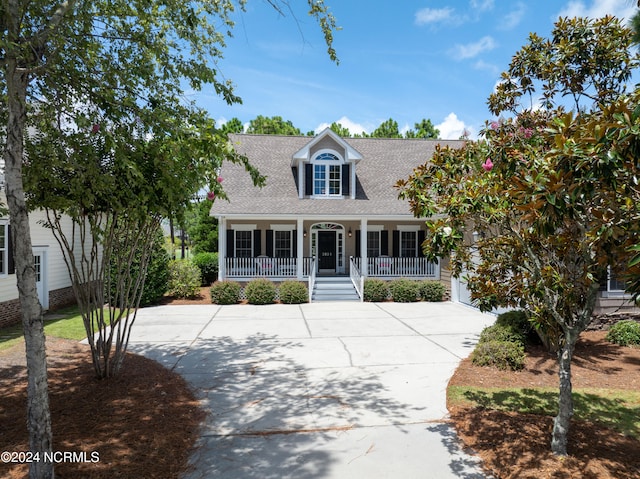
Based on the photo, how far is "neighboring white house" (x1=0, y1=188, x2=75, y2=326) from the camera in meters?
11.0

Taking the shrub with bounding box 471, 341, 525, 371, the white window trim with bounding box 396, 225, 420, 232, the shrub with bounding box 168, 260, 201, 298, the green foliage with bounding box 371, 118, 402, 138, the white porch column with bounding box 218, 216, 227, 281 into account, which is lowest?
the shrub with bounding box 471, 341, 525, 371

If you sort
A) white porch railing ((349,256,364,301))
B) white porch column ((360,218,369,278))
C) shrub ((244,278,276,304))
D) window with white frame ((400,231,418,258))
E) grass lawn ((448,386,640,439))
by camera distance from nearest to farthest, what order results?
grass lawn ((448,386,640,439)) < shrub ((244,278,276,304)) < white porch railing ((349,256,364,301)) < white porch column ((360,218,369,278)) < window with white frame ((400,231,418,258))

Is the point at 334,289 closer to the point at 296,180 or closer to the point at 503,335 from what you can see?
the point at 296,180

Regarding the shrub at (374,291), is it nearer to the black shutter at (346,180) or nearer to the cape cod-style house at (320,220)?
the cape cod-style house at (320,220)

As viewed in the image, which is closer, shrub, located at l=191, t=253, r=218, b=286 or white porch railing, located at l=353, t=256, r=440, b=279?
white porch railing, located at l=353, t=256, r=440, b=279

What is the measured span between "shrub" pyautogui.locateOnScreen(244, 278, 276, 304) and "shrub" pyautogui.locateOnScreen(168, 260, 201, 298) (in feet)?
7.56

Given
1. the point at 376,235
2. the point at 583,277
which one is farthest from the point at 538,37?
the point at 376,235

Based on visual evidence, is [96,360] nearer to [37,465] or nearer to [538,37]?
[37,465]

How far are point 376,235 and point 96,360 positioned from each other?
14.3m

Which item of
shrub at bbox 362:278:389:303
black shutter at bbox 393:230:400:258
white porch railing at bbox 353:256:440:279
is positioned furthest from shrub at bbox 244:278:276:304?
black shutter at bbox 393:230:400:258

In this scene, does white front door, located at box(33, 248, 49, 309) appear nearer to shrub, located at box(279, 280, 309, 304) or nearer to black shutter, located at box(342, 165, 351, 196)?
shrub, located at box(279, 280, 309, 304)

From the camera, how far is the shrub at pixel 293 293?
1503 cm

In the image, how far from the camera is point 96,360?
612cm

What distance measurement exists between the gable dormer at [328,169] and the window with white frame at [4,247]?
34.7 ft
